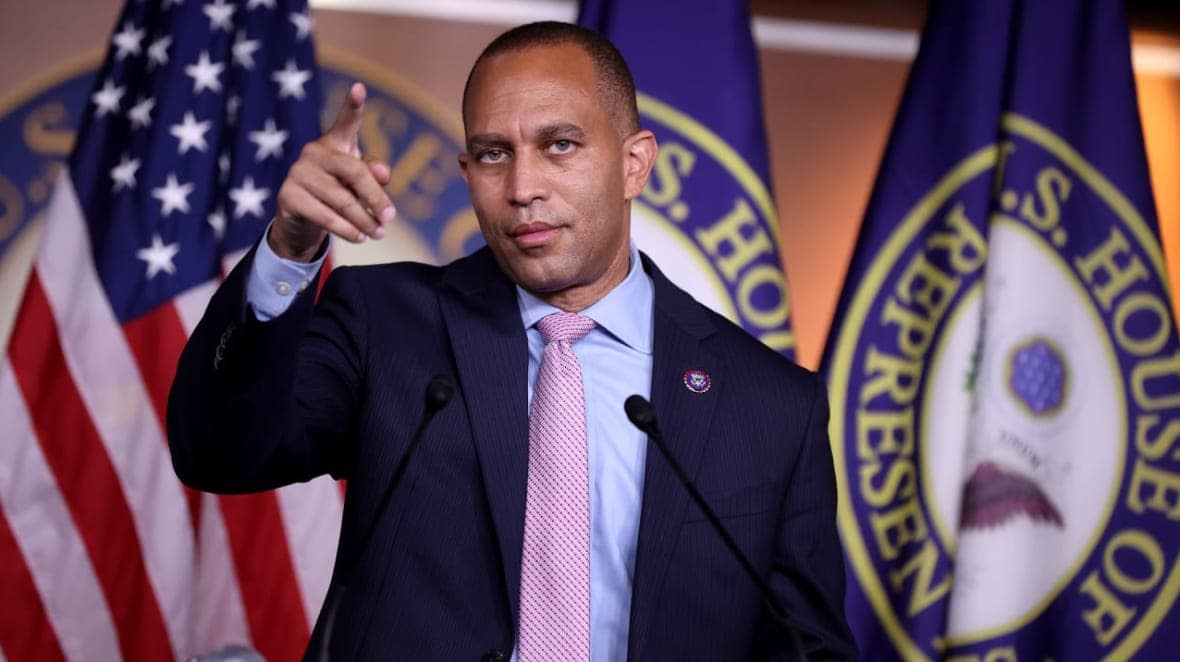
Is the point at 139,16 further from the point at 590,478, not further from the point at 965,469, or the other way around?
the point at 965,469

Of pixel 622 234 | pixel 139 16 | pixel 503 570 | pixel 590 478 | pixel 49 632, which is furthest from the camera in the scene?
pixel 139 16

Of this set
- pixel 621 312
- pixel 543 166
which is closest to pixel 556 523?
pixel 621 312

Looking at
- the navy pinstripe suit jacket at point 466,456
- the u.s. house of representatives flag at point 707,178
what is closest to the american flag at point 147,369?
the u.s. house of representatives flag at point 707,178

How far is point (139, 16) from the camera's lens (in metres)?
3.13

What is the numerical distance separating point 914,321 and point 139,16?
2157 millimetres

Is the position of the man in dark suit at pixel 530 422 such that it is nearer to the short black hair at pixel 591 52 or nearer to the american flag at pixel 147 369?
the short black hair at pixel 591 52

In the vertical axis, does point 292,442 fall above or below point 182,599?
above

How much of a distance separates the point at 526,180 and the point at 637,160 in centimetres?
36

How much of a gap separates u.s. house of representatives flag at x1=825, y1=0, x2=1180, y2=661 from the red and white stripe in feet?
4.77

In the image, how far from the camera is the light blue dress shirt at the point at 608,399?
57.5 inches

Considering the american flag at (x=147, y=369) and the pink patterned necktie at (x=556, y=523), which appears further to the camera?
the american flag at (x=147, y=369)

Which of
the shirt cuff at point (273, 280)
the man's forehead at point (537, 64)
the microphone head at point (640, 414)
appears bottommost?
the microphone head at point (640, 414)

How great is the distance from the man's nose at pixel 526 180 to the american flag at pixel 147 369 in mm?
1458

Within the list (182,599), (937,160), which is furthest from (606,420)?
(937,160)
